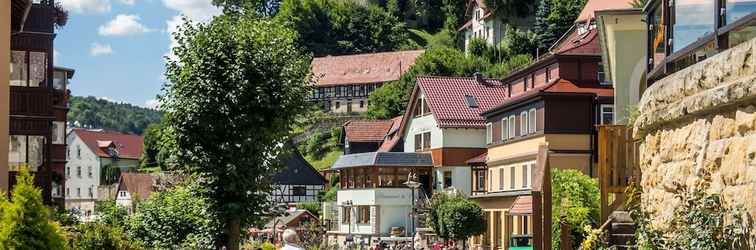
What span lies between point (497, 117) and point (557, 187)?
2207cm

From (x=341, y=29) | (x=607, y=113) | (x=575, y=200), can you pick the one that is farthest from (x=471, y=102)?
(x=341, y=29)

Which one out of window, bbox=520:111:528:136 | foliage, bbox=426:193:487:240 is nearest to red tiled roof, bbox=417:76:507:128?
foliage, bbox=426:193:487:240

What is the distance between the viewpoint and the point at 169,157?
2731cm

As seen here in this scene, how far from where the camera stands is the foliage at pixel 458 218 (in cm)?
5425

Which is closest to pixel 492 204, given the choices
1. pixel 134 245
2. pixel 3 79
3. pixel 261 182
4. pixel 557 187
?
pixel 557 187

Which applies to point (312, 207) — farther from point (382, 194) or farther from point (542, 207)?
point (542, 207)

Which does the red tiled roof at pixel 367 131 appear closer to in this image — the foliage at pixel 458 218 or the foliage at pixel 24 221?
the foliage at pixel 458 218

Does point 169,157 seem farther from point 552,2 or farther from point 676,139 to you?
point 552,2

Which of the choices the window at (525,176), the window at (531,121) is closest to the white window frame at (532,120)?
the window at (531,121)

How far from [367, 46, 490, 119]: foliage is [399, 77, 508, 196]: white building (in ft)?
145

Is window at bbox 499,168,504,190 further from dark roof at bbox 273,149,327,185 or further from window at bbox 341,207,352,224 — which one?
dark roof at bbox 273,149,327,185

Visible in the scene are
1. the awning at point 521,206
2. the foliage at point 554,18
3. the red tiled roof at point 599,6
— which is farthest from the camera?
the foliage at point 554,18

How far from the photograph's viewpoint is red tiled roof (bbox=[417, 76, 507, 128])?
63562 millimetres

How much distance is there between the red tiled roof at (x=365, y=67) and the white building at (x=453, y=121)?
6747 centimetres
